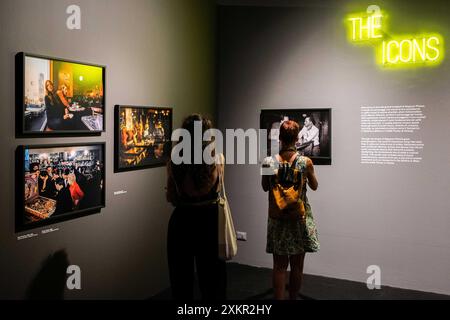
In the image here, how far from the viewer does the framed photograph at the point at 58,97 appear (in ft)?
9.07

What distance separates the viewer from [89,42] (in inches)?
130

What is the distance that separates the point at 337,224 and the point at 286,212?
1.63 metres

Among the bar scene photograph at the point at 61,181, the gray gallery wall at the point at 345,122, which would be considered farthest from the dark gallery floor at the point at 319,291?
the bar scene photograph at the point at 61,181

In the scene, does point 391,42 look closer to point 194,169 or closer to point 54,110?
point 194,169

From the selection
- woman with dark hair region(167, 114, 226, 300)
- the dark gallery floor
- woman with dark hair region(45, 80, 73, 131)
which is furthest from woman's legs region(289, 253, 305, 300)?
woman with dark hair region(45, 80, 73, 131)

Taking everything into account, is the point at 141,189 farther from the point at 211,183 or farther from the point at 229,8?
the point at 229,8

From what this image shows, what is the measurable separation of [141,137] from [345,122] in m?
2.16

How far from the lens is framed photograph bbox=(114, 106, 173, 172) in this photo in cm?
364

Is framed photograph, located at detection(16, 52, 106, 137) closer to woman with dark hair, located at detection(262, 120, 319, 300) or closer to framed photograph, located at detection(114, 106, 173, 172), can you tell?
framed photograph, located at detection(114, 106, 173, 172)

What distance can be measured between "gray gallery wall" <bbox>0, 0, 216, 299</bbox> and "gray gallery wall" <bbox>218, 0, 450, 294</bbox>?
0.50 m

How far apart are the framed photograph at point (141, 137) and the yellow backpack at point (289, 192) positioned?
1236mm
